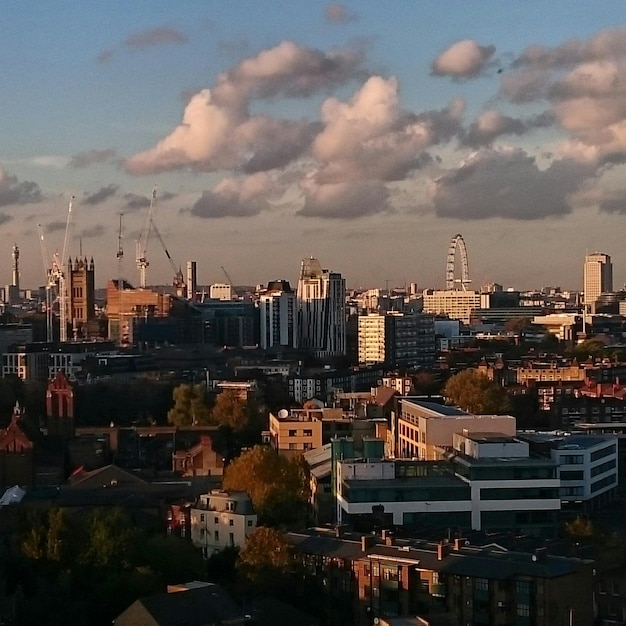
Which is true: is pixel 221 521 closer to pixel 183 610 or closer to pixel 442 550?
pixel 442 550

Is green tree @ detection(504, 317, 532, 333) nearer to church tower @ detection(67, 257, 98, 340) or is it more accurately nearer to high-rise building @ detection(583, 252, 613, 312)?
church tower @ detection(67, 257, 98, 340)

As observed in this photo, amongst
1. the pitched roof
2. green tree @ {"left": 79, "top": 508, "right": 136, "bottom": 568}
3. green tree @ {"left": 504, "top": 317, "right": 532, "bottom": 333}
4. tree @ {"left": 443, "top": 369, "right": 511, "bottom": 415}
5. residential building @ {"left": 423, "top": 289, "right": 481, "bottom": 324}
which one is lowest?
the pitched roof

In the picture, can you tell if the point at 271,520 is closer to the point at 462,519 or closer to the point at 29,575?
the point at 462,519

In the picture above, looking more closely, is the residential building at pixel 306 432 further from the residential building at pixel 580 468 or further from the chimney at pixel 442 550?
the chimney at pixel 442 550

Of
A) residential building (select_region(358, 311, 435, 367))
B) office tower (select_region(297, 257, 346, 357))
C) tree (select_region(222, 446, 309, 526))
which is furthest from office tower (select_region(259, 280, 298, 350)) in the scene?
tree (select_region(222, 446, 309, 526))

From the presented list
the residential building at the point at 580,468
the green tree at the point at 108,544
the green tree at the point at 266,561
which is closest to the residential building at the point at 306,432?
the residential building at the point at 580,468

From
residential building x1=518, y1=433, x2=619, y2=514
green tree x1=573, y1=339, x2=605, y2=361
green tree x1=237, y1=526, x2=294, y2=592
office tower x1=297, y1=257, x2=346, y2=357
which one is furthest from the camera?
office tower x1=297, y1=257, x2=346, y2=357
